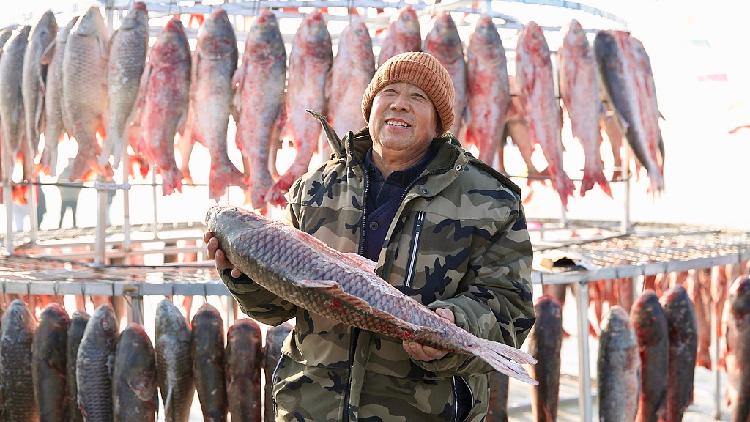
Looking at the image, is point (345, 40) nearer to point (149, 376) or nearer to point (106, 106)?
point (106, 106)

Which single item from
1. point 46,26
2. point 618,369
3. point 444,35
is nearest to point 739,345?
point 618,369

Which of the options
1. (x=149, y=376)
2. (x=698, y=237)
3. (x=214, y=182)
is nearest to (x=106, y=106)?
(x=214, y=182)

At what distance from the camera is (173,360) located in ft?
14.8

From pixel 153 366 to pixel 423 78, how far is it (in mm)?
2537

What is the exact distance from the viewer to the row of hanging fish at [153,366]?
14.7 ft

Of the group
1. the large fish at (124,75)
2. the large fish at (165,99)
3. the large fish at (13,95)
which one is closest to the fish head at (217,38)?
the large fish at (165,99)

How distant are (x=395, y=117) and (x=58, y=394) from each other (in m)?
2.92

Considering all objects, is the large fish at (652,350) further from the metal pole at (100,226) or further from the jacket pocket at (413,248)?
the metal pole at (100,226)

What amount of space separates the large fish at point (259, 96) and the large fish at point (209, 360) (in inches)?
44.6

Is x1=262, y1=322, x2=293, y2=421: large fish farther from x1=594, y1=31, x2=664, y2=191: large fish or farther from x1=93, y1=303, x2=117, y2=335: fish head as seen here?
x1=594, y1=31, x2=664, y2=191: large fish

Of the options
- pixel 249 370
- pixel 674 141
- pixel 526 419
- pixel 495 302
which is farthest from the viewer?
pixel 674 141

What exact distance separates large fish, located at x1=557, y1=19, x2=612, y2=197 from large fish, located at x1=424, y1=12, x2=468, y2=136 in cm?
73

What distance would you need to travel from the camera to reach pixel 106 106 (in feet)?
18.4

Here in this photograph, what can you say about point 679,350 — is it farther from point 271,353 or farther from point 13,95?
point 13,95
